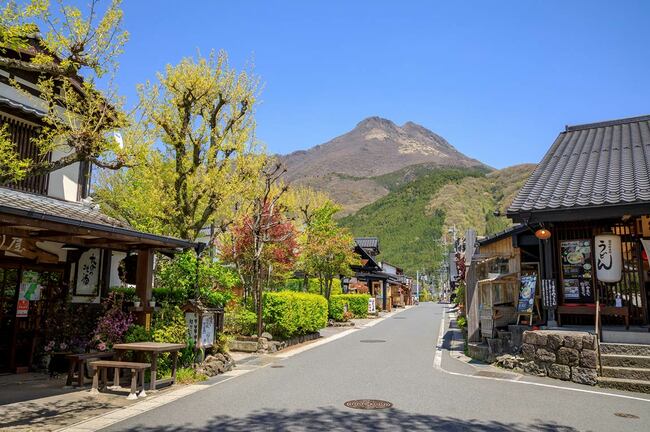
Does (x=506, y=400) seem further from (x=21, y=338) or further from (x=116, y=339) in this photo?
(x=21, y=338)

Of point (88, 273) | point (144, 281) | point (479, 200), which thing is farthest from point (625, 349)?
point (479, 200)

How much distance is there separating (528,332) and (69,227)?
405 inches

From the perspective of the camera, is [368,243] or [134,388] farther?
[368,243]

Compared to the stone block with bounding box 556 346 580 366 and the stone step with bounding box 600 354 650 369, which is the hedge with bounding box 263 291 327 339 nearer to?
the stone block with bounding box 556 346 580 366

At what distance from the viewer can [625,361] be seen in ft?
32.8

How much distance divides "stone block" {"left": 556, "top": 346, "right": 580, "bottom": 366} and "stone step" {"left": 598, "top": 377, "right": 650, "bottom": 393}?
61cm

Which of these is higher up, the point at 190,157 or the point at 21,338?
the point at 190,157

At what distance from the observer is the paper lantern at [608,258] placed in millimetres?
11375

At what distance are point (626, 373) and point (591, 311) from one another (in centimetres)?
240

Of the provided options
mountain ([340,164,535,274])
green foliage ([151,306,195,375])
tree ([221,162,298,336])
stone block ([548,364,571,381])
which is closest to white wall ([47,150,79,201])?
green foliage ([151,306,195,375])

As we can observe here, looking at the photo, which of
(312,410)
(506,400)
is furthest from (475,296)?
(312,410)

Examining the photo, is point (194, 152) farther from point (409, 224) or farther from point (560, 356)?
point (409, 224)

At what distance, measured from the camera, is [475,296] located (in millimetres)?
15117

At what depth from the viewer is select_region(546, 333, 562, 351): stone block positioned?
422 inches
